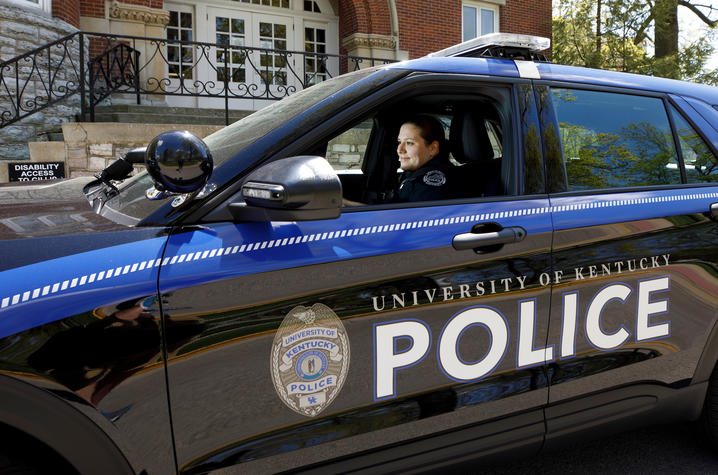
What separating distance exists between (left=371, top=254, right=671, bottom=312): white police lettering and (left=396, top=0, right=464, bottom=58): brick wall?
11.9 meters

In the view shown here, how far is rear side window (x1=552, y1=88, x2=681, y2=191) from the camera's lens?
227cm

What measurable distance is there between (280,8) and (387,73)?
12563 mm

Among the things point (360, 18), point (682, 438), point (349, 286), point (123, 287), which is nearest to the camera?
point (123, 287)

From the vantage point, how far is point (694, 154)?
8.29 feet

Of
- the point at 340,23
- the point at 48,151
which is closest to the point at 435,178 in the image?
the point at 48,151

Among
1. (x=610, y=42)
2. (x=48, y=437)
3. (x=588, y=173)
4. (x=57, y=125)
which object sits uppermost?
(x=610, y=42)

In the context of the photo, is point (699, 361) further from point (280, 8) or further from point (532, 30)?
point (532, 30)

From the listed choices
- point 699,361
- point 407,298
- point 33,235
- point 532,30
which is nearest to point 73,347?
point 33,235

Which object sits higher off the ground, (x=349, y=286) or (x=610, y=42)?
(x=610, y=42)

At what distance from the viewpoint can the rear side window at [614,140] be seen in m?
2.27

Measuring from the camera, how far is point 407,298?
1774mm

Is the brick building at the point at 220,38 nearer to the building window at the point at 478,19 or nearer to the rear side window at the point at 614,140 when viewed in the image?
the building window at the point at 478,19

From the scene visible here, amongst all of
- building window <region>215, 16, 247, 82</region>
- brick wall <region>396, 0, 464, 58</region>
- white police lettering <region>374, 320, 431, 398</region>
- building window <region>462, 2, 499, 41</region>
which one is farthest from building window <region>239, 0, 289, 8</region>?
white police lettering <region>374, 320, 431, 398</region>

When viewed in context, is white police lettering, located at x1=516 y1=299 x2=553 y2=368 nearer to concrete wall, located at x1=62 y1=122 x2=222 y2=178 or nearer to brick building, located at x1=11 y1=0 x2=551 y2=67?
concrete wall, located at x1=62 y1=122 x2=222 y2=178
